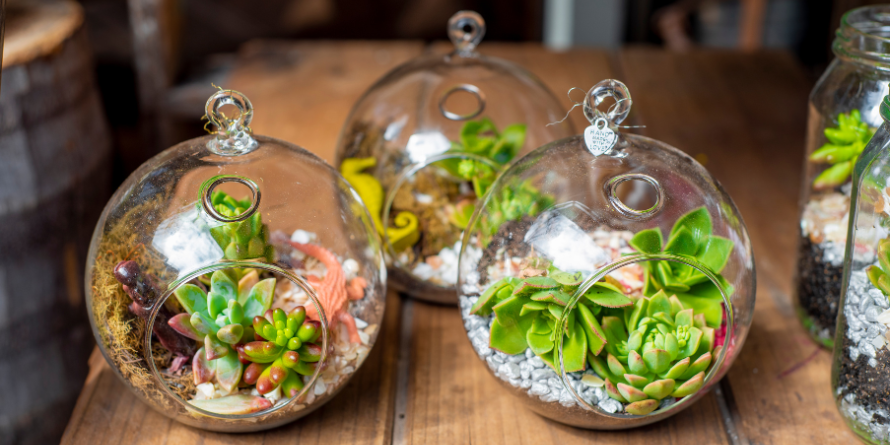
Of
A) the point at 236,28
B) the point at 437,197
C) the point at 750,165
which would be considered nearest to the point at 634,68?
the point at 750,165

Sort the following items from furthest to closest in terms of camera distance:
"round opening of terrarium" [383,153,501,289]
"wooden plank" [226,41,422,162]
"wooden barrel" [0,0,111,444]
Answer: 1. "wooden plank" [226,41,422,162]
2. "wooden barrel" [0,0,111,444]
3. "round opening of terrarium" [383,153,501,289]

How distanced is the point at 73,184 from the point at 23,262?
0.14 metres

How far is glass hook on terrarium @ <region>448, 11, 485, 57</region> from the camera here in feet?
2.49

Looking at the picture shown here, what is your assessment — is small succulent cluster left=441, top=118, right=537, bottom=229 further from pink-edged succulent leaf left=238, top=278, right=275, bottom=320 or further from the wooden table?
pink-edged succulent leaf left=238, top=278, right=275, bottom=320

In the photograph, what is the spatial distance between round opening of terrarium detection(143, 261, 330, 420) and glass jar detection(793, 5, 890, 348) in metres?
0.48

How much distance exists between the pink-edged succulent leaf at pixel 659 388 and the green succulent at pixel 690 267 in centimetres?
8

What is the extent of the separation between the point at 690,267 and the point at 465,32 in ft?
1.22

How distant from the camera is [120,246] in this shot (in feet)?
Result: 1.86

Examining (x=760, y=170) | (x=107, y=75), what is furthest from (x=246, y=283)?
(x=107, y=75)

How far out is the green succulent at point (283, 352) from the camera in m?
0.54

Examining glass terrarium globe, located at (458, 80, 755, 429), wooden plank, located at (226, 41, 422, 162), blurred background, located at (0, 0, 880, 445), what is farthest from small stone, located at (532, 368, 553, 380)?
blurred background, located at (0, 0, 880, 445)

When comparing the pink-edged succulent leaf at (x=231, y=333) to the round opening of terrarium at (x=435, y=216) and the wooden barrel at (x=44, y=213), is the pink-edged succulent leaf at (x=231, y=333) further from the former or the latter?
the wooden barrel at (x=44, y=213)

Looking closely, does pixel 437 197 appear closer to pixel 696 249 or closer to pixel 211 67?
pixel 696 249

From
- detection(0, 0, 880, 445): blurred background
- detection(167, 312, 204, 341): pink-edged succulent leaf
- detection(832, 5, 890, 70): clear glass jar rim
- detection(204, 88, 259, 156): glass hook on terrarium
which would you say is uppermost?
detection(832, 5, 890, 70): clear glass jar rim
